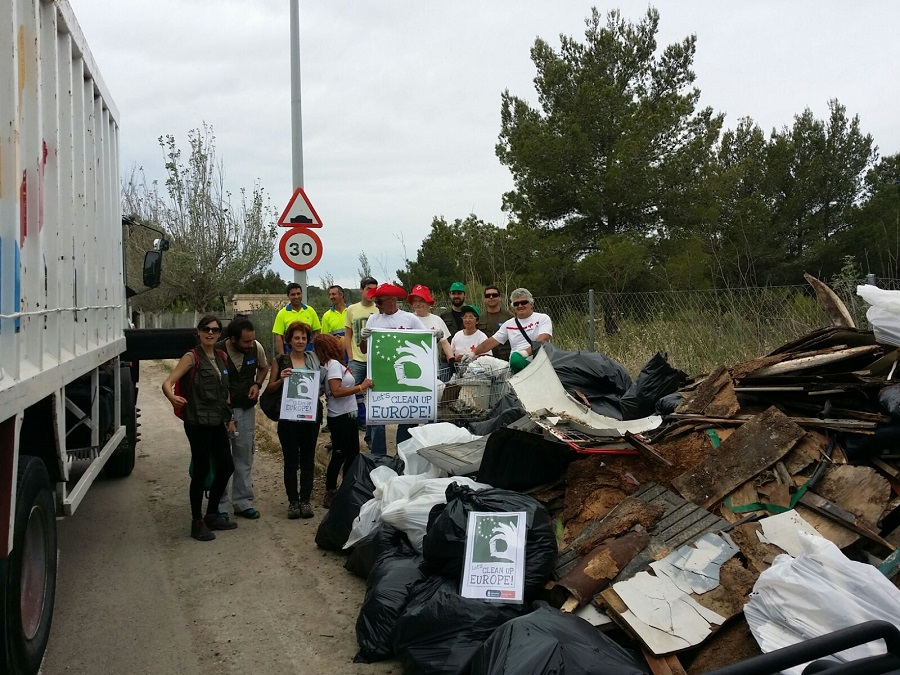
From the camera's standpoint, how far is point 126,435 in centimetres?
794

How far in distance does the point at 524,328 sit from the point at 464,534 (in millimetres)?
3777

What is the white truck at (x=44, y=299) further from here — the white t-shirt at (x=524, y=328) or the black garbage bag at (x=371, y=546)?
the white t-shirt at (x=524, y=328)

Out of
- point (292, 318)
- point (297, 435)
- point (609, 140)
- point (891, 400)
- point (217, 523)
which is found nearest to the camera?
point (891, 400)

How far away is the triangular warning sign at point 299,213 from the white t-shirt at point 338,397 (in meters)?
3.27

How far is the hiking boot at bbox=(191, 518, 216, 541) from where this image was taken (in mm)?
6242

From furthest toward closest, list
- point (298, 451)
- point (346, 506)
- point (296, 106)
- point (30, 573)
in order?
point (296, 106), point (298, 451), point (346, 506), point (30, 573)

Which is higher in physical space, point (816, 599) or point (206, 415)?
point (206, 415)

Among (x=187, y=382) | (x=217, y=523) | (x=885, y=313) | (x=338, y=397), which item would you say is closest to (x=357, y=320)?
(x=338, y=397)

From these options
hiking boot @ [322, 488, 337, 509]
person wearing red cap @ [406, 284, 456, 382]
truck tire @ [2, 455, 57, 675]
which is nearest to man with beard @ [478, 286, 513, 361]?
person wearing red cap @ [406, 284, 456, 382]

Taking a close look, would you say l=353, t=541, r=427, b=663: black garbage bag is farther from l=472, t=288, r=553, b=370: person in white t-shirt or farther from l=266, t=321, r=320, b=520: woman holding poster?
l=472, t=288, r=553, b=370: person in white t-shirt

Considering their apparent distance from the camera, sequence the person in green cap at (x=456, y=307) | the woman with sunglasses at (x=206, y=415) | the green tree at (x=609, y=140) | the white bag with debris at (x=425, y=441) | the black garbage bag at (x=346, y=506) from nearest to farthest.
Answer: the black garbage bag at (x=346, y=506), the white bag with debris at (x=425, y=441), the woman with sunglasses at (x=206, y=415), the person in green cap at (x=456, y=307), the green tree at (x=609, y=140)

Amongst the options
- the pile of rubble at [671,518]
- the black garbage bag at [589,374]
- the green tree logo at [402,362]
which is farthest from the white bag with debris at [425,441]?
the black garbage bag at [589,374]

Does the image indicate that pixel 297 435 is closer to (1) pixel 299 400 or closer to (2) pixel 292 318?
(1) pixel 299 400

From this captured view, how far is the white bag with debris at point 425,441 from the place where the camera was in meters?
5.94
